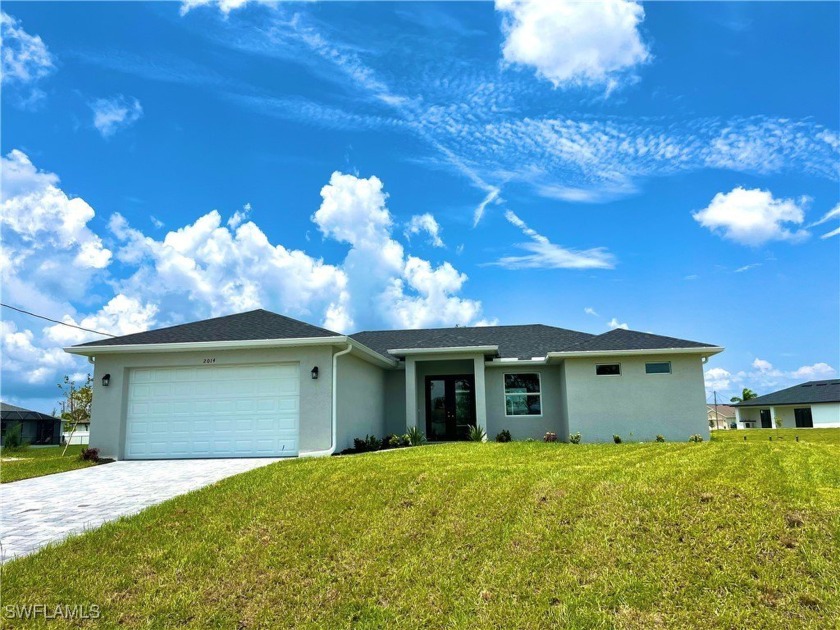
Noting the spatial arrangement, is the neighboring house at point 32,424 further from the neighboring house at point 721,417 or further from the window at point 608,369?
the neighboring house at point 721,417

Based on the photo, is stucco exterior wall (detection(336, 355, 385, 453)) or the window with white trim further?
the window with white trim

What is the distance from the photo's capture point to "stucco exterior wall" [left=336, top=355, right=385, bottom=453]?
14.0 meters

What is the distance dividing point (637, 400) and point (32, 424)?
31282 millimetres

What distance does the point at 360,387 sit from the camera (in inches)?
619

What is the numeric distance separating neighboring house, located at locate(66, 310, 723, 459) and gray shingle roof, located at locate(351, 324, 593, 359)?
0.11 metres

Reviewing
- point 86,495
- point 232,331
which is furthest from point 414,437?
point 86,495

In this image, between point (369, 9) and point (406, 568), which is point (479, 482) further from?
point (369, 9)

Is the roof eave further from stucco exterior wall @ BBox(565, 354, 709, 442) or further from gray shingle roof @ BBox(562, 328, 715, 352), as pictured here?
stucco exterior wall @ BBox(565, 354, 709, 442)

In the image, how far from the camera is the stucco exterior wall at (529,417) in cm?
1798

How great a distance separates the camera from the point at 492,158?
1447cm

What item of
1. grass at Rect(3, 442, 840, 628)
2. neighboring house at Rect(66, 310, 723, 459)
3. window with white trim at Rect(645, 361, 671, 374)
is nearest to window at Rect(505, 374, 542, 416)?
neighboring house at Rect(66, 310, 723, 459)

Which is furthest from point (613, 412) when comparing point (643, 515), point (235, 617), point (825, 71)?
point (235, 617)

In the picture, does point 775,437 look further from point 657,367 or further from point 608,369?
point 608,369

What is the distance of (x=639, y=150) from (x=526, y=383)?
8.15 m
